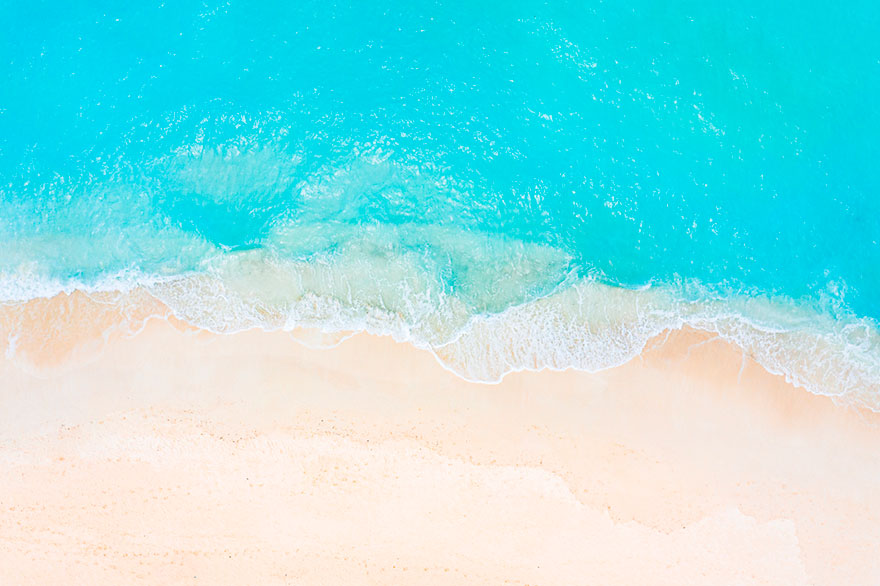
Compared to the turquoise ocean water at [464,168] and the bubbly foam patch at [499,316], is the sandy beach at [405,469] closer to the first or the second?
the bubbly foam patch at [499,316]

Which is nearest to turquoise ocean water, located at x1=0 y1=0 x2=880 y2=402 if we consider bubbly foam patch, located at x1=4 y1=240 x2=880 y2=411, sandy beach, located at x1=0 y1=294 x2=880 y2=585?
bubbly foam patch, located at x1=4 y1=240 x2=880 y2=411

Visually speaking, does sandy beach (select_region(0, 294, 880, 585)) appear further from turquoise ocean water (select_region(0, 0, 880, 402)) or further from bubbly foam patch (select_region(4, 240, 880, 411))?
turquoise ocean water (select_region(0, 0, 880, 402))

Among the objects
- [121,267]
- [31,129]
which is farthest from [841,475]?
[31,129]

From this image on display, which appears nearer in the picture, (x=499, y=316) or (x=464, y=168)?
(x=499, y=316)

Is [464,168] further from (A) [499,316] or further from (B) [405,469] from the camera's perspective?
(B) [405,469]

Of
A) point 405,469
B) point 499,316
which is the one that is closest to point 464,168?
point 499,316

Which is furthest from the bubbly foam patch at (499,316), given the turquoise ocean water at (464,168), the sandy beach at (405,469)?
the sandy beach at (405,469)

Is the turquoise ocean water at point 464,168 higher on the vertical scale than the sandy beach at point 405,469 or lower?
higher
